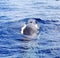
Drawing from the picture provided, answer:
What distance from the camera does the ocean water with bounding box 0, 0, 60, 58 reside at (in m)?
13.2

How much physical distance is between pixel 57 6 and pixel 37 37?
37.1 feet

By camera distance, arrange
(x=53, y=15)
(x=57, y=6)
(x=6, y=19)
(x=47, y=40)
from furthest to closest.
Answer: (x=57, y=6) < (x=53, y=15) < (x=6, y=19) < (x=47, y=40)

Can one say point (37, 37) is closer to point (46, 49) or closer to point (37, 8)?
point (46, 49)

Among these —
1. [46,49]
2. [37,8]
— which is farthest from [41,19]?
[46,49]

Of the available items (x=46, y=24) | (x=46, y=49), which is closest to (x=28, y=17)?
(x=46, y=24)

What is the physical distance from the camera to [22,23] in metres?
19.9

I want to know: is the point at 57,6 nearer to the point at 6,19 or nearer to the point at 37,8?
the point at 37,8

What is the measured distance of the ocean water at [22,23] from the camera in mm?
13217

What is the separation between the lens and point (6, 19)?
20.8 meters

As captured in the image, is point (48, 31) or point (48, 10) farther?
point (48, 10)

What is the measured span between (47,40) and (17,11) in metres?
9.81

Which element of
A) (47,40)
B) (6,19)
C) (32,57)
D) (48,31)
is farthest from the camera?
(6,19)

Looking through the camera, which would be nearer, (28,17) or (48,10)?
(28,17)

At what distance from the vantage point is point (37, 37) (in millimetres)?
15711
